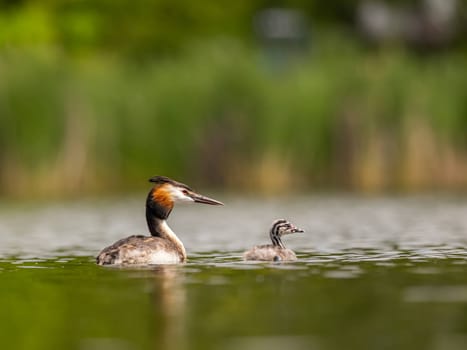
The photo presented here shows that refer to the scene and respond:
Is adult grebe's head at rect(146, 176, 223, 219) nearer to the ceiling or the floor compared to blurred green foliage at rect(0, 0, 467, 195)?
nearer to the floor

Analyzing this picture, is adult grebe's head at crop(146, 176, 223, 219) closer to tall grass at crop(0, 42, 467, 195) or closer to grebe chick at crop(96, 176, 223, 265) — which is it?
grebe chick at crop(96, 176, 223, 265)

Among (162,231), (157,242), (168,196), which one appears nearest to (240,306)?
(157,242)

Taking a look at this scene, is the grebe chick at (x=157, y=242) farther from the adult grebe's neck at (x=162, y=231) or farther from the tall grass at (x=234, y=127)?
the tall grass at (x=234, y=127)

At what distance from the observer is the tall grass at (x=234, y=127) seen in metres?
30.1

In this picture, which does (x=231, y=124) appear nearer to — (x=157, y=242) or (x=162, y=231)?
(x=162, y=231)

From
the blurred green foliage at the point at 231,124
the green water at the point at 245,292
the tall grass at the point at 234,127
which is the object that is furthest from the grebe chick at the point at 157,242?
the tall grass at the point at 234,127

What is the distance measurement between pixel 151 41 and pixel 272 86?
668 inches

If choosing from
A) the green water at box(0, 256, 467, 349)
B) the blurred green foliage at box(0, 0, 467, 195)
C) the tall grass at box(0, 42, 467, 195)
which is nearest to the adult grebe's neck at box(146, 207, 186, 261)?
the green water at box(0, 256, 467, 349)

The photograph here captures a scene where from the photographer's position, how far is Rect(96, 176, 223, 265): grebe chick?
15156 mm

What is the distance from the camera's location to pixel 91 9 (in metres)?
48.4

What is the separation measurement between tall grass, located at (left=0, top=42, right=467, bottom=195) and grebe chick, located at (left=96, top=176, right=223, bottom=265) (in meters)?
13.7

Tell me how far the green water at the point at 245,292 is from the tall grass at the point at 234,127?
8.33m

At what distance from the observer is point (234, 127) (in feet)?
103

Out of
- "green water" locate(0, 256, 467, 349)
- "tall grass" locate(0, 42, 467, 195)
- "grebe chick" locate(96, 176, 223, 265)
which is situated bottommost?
"green water" locate(0, 256, 467, 349)
